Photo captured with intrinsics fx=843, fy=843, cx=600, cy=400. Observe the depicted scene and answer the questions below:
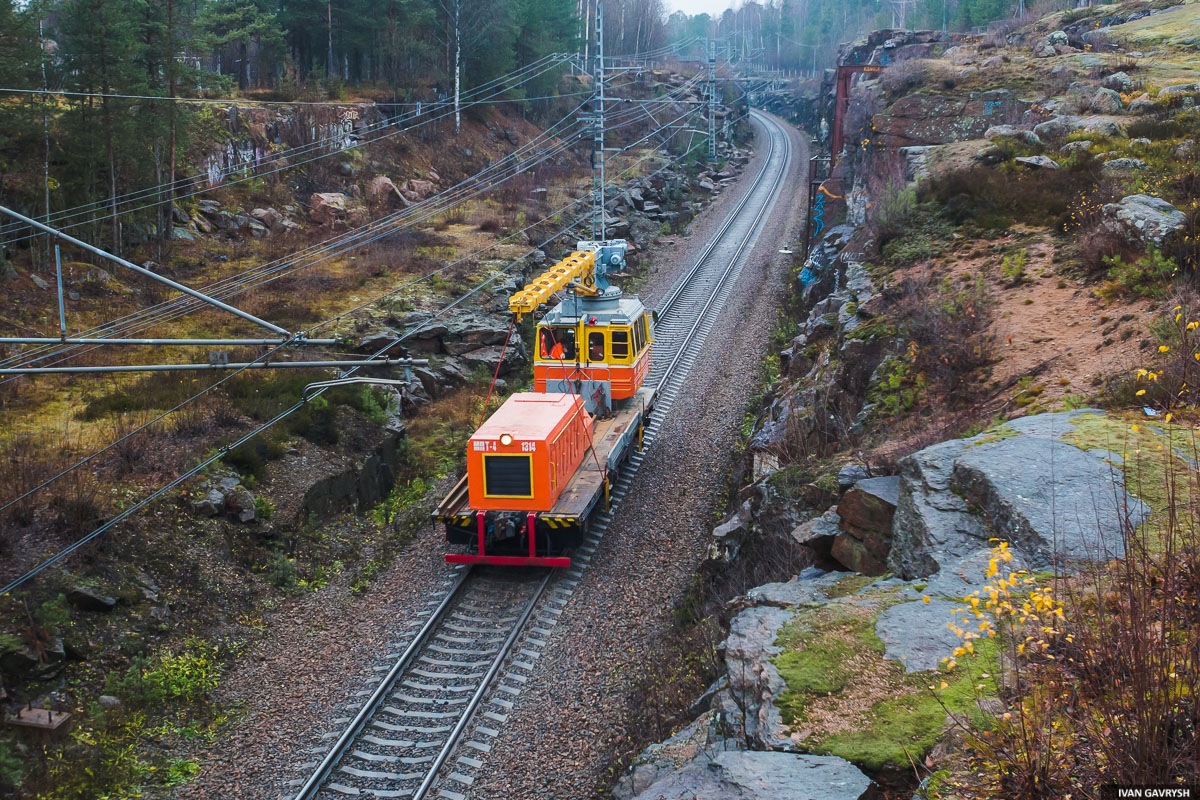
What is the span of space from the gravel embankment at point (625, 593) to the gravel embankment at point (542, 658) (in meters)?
0.02

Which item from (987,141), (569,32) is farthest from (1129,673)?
(569,32)

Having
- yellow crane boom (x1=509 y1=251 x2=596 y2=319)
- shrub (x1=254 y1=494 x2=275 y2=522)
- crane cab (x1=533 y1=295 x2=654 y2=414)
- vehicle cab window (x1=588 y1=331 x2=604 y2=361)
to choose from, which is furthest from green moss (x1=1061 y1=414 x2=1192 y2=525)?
shrub (x1=254 y1=494 x2=275 y2=522)

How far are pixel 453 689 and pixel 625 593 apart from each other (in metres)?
3.51

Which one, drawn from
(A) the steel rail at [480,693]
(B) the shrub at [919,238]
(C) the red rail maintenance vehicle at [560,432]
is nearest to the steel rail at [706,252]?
(B) the shrub at [919,238]

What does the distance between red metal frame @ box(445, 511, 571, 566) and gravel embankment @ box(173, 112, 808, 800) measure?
0.50m

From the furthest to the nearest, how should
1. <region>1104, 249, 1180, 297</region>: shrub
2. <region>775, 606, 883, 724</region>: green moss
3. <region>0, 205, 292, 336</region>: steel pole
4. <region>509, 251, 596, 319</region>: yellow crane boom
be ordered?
<region>509, 251, 596, 319</region>: yellow crane boom
<region>1104, 249, 1180, 297</region>: shrub
<region>0, 205, 292, 336</region>: steel pole
<region>775, 606, 883, 724</region>: green moss

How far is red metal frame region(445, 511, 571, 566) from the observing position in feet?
A: 45.6

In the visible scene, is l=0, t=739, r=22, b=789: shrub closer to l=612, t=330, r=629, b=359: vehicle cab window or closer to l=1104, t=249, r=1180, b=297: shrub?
l=612, t=330, r=629, b=359: vehicle cab window

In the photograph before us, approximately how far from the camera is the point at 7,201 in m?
22.2

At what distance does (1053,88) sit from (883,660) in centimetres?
2622

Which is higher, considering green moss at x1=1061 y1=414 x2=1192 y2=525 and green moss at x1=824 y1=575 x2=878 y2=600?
green moss at x1=1061 y1=414 x2=1192 y2=525

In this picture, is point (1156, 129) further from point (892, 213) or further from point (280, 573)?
point (280, 573)

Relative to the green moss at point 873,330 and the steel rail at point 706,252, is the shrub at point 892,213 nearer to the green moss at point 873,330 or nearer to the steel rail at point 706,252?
the green moss at point 873,330

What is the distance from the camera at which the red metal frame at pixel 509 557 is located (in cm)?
1389
